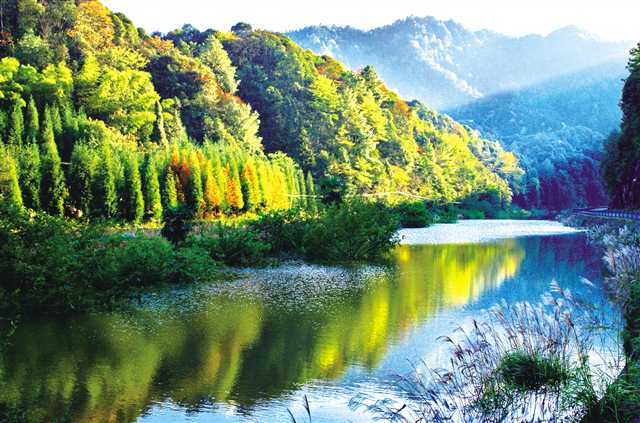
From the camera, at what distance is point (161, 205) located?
110ft

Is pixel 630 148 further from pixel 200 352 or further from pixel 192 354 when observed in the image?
pixel 192 354

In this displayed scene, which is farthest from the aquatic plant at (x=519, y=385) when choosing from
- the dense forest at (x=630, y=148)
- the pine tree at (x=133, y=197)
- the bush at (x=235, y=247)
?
the dense forest at (x=630, y=148)

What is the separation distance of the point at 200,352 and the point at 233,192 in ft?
89.8

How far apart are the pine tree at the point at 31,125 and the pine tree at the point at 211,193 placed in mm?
8355

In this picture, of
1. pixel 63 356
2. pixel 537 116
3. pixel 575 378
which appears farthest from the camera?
pixel 537 116

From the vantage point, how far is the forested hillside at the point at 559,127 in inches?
4097

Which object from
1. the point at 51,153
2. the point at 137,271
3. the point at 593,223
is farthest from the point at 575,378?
the point at 593,223

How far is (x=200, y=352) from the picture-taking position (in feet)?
37.6

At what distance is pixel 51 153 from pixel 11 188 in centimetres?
377

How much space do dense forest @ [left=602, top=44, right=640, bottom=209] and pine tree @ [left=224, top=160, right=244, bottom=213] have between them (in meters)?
20.4

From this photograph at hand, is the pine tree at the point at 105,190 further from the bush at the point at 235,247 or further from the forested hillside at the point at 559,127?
the forested hillside at the point at 559,127

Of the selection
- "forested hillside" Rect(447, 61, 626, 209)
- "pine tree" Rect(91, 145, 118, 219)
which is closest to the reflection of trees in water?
"pine tree" Rect(91, 145, 118, 219)

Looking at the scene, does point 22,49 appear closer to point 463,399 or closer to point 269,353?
point 269,353

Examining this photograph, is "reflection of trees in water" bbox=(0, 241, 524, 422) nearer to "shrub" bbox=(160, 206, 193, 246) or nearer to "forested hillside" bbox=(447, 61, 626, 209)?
"shrub" bbox=(160, 206, 193, 246)
